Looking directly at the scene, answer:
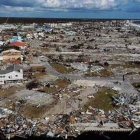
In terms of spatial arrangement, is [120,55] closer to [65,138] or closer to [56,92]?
[56,92]

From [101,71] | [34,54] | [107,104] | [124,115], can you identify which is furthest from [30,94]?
[34,54]

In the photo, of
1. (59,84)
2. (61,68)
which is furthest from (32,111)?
(61,68)

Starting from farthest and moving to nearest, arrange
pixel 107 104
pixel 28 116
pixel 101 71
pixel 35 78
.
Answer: pixel 101 71, pixel 35 78, pixel 107 104, pixel 28 116

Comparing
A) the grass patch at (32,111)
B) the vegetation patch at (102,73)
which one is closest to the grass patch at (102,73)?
the vegetation patch at (102,73)

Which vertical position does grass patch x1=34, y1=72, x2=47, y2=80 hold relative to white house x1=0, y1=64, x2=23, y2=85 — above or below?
below

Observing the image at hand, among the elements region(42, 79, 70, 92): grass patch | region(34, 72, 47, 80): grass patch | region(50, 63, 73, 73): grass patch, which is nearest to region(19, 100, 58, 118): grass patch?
region(42, 79, 70, 92): grass patch

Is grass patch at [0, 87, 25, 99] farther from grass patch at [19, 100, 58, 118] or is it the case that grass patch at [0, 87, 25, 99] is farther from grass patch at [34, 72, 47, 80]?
grass patch at [34, 72, 47, 80]

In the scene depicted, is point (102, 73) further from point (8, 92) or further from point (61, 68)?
point (8, 92)

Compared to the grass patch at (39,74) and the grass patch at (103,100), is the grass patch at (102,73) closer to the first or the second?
the grass patch at (39,74)
